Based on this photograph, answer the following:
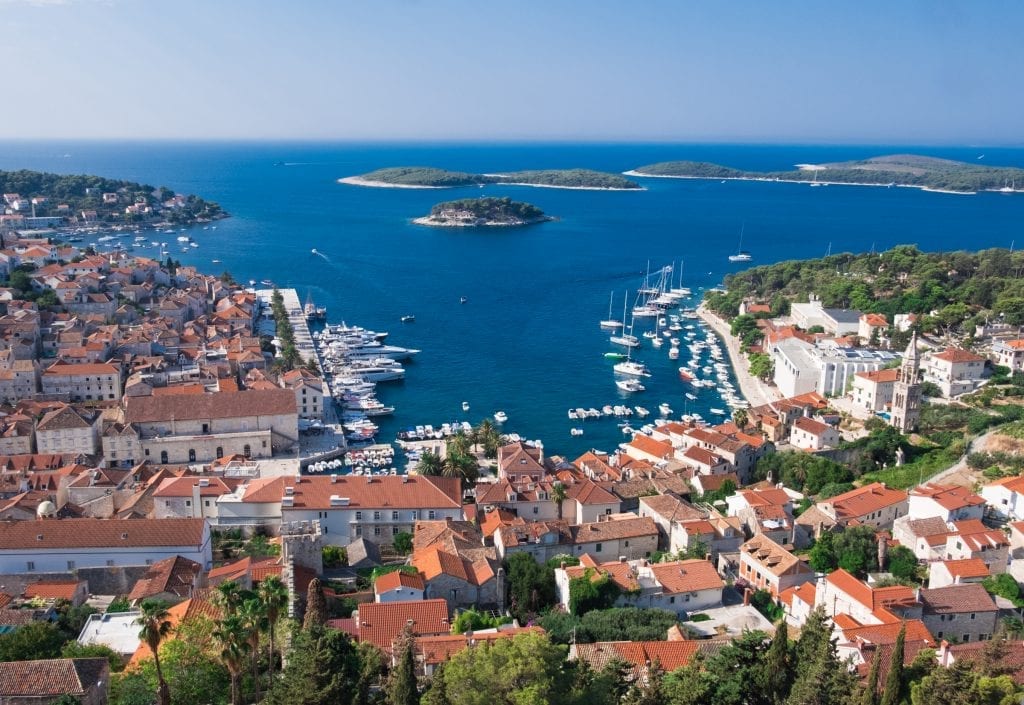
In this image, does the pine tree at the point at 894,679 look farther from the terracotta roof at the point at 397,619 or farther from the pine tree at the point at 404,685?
the terracotta roof at the point at 397,619

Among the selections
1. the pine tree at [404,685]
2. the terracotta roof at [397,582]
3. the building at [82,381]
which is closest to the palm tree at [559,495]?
the terracotta roof at [397,582]

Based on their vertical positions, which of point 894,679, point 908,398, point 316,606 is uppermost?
point 908,398

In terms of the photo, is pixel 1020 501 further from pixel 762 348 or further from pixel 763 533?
pixel 762 348

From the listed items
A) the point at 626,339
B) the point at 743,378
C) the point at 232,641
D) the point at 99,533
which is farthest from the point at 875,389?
the point at 232,641

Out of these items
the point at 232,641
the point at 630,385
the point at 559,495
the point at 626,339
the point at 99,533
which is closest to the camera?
the point at 232,641

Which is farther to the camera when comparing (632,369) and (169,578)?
(632,369)

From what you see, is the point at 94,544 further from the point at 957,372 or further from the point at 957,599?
the point at 957,372
